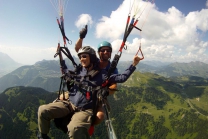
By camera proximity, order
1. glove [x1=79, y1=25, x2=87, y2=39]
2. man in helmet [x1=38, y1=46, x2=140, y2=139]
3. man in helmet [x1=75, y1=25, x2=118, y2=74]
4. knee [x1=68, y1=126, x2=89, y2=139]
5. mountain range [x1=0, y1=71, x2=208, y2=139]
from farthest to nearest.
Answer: mountain range [x1=0, y1=71, x2=208, y2=139], glove [x1=79, y1=25, x2=87, y2=39], man in helmet [x1=75, y1=25, x2=118, y2=74], man in helmet [x1=38, y1=46, x2=140, y2=139], knee [x1=68, y1=126, x2=89, y2=139]

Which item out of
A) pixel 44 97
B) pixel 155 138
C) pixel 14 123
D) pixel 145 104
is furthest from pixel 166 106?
pixel 14 123

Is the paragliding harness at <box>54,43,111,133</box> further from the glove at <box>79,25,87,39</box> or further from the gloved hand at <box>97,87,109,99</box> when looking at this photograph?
the glove at <box>79,25,87,39</box>

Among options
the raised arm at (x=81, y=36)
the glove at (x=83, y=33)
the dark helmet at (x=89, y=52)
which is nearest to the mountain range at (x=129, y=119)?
the raised arm at (x=81, y=36)

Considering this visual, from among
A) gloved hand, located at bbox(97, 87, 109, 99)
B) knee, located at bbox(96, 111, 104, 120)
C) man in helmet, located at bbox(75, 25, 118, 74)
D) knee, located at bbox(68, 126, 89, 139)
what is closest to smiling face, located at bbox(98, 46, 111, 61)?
man in helmet, located at bbox(75, 25, 118, 74)

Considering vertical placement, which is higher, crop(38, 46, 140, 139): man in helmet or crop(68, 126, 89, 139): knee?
crop(38, 46, 140, 139): man in helmet

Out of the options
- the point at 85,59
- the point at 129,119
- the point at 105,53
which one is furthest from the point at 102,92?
the point at 129,119
